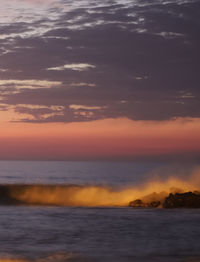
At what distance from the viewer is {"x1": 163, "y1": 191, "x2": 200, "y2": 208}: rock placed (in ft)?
112

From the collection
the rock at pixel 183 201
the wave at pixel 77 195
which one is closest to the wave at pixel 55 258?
the rock at pixel 183 201

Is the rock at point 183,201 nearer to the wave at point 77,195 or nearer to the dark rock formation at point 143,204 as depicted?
the dark rock formation at point 143,204

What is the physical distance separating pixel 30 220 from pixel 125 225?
5408mm

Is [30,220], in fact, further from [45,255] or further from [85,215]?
[45,255]

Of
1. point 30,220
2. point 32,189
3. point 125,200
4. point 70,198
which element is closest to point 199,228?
point 30,220

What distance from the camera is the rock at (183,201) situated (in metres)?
34.1

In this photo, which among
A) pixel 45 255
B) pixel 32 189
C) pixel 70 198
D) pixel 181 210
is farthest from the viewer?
pixel 32 189

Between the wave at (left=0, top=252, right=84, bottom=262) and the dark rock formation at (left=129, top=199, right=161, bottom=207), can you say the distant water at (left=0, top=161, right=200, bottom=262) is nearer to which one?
the wave at (left=0, top=252, right=84, bottom=262)

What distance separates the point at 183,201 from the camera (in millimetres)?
34375

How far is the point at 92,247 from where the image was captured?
766 inches

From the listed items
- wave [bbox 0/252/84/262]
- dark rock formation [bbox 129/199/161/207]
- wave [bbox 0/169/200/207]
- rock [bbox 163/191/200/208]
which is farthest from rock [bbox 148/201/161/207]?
wave [bbox 0/252/84/262]

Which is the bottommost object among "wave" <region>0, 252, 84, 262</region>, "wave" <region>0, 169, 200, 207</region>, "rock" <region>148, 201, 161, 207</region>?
"wave" <region>0, 252, 84, 262</region>

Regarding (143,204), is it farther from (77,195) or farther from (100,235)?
(100,235)

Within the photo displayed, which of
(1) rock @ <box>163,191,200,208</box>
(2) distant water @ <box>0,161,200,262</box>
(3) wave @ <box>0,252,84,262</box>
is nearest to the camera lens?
(3) wave @ <box>0,252,84,262</box>
